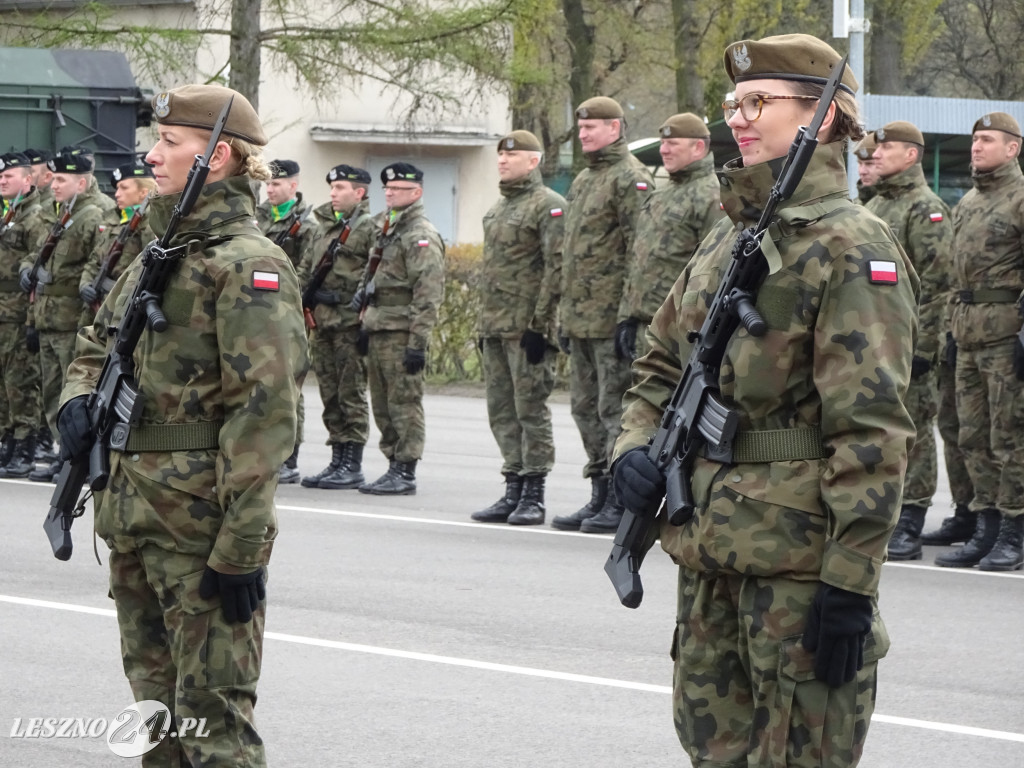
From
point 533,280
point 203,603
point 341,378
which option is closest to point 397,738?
point 203,603

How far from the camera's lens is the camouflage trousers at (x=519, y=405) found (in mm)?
10531

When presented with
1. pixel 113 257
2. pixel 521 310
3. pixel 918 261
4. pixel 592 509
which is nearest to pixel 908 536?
pixel 918 261

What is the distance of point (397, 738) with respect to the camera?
18.6ft

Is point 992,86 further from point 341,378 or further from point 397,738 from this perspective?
point 397,738

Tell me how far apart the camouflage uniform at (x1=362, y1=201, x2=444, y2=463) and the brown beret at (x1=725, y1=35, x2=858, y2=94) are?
7.99 metres

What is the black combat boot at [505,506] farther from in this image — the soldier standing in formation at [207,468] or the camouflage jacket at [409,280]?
the soldier standing in formation at [207,468]

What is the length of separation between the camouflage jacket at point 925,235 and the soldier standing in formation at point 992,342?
0.31ft

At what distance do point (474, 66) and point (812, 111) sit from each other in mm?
17189

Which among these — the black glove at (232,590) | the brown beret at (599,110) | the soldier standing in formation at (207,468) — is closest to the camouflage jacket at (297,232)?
the brown beret at (599,110)

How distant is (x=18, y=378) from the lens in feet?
42.5

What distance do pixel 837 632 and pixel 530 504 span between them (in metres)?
7.31

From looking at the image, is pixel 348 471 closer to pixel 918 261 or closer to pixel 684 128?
pixel 684 128

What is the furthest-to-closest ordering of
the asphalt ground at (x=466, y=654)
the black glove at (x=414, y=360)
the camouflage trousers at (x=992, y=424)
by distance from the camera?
1. the black glove at (x=414, y=360)
2. the camouflage trousers at (x=992, y=424)
3. the asphalt ground at (x=466, y=654)

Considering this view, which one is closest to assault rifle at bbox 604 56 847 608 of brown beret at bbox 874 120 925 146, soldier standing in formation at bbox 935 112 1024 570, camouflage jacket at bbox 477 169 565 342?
soldier standing in formation at bbox 935 112 1024 570
